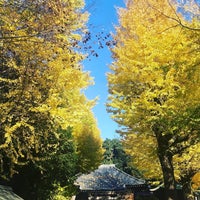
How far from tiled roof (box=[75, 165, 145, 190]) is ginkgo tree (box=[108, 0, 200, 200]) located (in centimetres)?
1393

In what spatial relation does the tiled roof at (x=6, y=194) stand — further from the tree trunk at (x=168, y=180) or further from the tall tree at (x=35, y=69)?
the tree trunk at (x=168, y=180)

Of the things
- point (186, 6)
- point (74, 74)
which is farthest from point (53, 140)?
point (186, 6)

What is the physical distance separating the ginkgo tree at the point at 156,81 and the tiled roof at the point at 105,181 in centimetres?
1393

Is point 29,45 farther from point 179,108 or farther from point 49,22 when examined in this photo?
point 179,108

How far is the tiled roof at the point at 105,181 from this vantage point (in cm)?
2692

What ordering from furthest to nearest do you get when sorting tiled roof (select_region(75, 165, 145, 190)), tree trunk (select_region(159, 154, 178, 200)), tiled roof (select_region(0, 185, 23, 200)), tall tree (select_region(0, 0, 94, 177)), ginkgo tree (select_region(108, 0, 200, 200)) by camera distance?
tiled roof (select_region(75, 165, 145, 190)) < tree trunk (select_region(159, 154, 178, 200)) < tiled roof (select_region(0, 185, 23, 200)) < ginkgo tree (select_region(108, 0, 200, 200)) < tall tree (select_region(0, 0, 94, 177))

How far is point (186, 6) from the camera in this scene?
7.50 meters

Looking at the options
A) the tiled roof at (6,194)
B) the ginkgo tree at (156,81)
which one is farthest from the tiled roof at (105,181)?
the tiled roof at (6,194)

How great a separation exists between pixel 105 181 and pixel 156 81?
18.4 meters

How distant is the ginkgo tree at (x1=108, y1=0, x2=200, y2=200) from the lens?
33.5 ft

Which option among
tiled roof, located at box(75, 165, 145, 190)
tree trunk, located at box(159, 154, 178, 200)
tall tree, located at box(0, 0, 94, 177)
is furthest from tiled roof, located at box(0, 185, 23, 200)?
tiled roof, located at box(75, 165, 145, 190)

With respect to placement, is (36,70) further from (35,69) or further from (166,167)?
(166,167)

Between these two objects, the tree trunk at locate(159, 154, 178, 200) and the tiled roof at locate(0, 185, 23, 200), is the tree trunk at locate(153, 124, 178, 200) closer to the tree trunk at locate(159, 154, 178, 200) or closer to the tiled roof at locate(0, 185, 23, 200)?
the tree trunk at locate(159, 154, 178, 200)

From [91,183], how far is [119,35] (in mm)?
16629
